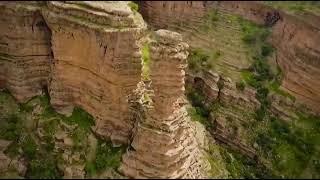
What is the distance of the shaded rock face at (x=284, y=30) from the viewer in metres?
31.9

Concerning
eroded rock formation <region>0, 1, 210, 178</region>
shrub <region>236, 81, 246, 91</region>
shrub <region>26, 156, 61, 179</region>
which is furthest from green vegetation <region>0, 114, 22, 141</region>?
shrub <region>236, 81, 246, 91</region>

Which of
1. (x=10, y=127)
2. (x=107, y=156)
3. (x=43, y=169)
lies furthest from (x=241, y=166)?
(x=10, y=127)

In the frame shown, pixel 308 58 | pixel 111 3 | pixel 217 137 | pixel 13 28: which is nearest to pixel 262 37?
pixel 308 58

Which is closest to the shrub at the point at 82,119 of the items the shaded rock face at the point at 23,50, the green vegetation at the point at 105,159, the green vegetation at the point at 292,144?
the green vegetation at the point at 105,159

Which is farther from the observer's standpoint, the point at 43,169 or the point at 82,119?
the point at 82,119

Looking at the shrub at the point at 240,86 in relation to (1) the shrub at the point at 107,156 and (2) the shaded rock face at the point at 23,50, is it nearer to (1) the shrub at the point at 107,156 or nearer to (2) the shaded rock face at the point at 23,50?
(1) the shrub at the point at 107,156

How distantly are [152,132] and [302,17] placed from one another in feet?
50.1

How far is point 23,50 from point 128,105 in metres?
5.79

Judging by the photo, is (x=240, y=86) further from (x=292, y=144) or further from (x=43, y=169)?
(x=43, y=169)

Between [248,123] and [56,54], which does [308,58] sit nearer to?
[248,123]

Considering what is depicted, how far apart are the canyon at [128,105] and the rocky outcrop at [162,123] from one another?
1.8 inches

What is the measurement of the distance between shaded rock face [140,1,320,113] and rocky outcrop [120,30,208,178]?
9.47m

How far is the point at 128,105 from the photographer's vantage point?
1043 inches

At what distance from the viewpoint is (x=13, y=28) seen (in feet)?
89.6
